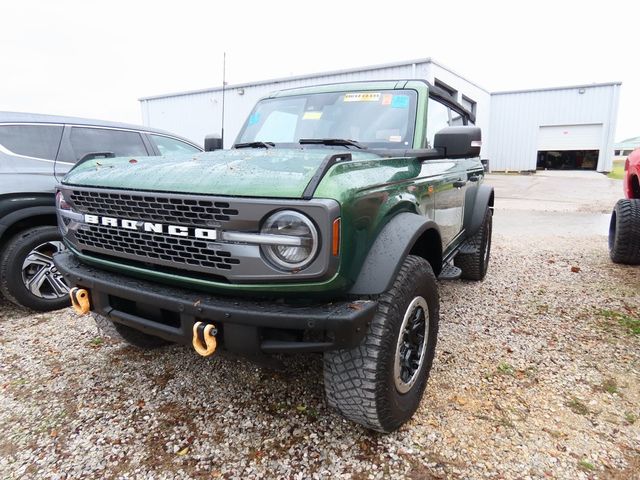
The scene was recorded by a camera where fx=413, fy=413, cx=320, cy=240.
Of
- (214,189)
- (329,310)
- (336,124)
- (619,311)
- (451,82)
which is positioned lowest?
(619,311)

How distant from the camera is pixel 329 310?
1.67m

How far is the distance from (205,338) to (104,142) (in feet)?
11.6

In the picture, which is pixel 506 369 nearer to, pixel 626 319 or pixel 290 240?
pixel 626 319

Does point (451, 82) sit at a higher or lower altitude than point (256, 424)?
higher

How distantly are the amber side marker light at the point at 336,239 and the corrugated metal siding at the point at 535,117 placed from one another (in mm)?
25297

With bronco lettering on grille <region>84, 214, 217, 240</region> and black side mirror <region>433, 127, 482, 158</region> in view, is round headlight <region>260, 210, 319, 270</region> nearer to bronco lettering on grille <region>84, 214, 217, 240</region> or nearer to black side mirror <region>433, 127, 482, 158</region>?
bronco lettering on grille <region>84, 214, 217, 240</region>

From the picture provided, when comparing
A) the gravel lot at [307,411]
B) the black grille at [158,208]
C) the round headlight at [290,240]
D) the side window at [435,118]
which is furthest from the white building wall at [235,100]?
the round headlight at [290,240]

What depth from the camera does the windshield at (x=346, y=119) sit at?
2775 mm

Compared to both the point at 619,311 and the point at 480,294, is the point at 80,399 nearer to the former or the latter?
the point at 480,294

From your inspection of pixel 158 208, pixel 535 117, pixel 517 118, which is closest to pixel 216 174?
pixel 158 208

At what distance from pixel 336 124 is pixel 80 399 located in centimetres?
243

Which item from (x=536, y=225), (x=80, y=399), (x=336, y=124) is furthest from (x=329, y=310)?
(x=536, y=225)

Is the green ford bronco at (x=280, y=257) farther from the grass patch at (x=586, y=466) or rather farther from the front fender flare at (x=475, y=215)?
the front fender flare at (x=475, y=215)

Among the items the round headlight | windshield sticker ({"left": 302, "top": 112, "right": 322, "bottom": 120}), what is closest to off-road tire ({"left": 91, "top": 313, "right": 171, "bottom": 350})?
the round headlight
